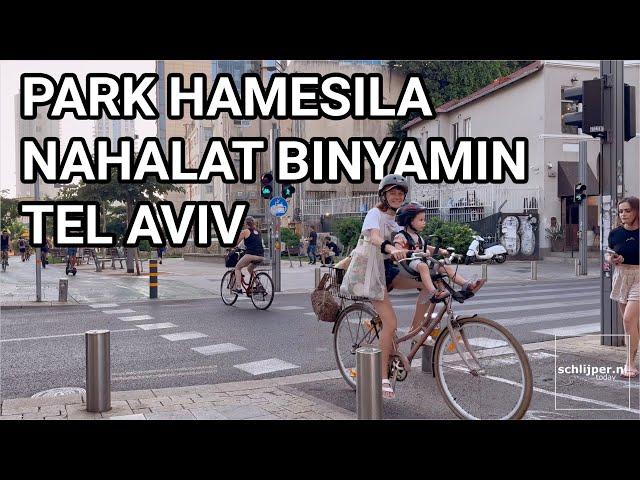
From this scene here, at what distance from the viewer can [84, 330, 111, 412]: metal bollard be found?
4.89 m

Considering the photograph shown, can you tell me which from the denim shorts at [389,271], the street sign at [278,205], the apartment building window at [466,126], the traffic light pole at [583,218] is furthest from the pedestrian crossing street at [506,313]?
the apartment building window at [466,126]

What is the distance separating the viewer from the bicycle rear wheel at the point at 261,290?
1202 centimetres

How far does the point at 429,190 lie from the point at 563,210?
7.56m

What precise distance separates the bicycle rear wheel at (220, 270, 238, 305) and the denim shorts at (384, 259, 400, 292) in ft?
24.7

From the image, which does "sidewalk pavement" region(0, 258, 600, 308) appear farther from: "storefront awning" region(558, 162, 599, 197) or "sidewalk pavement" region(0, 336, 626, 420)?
"sidewalk pavement" region(0, 336, 626, 420)

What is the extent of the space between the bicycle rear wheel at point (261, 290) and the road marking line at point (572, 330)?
16.8ft

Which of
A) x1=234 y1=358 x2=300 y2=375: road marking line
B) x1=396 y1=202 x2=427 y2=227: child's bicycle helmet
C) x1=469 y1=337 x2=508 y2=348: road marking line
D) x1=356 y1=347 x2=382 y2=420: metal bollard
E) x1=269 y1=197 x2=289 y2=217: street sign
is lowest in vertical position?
x1=234 y1=358 x2=300 y2=375: road marking line

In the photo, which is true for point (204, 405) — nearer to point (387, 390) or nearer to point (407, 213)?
point (387, 390)

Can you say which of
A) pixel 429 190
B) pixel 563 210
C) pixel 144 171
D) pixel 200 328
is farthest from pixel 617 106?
pixel 563 210

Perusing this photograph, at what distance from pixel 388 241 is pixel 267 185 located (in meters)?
11.4

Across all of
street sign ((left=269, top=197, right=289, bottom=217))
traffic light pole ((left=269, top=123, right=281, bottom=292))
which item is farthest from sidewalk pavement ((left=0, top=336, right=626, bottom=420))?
traffic light pole ((left=269, top=123, right=281, bottom=292))

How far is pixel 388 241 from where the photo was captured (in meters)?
4.80

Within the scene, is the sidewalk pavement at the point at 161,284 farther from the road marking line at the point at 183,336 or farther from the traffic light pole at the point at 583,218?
the road marking line at the point at 183,336

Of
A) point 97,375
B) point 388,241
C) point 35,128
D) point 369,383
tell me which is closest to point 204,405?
point 97,375
